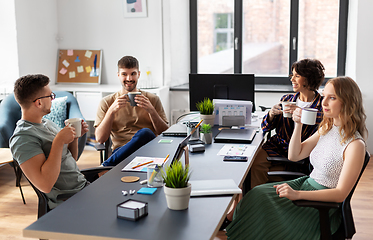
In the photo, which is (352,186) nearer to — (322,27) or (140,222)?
(140,222)

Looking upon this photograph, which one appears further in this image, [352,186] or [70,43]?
[70,43]

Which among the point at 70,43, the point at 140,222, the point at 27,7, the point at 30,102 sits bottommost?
the point at 140,222

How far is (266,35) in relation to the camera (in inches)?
212

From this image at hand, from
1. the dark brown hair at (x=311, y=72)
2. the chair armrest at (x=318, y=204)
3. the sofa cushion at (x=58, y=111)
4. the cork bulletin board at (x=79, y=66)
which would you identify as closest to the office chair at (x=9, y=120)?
the sofa cushion at (x=58, y=111)

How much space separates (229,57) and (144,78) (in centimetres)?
126

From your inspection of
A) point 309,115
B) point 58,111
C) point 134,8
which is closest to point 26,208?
point 58,111

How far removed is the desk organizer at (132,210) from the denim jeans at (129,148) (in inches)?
35.7

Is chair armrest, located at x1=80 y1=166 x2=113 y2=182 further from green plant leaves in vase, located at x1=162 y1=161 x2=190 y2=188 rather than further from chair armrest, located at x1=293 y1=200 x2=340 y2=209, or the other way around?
chair armrest, located at x1=293 y1=200 x2=340 y2=209

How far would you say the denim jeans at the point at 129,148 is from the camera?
239 centimetres

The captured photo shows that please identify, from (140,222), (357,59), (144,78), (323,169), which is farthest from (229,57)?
(140,222)

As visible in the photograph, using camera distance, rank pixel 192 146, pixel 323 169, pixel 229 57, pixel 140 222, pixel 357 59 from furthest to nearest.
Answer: pixel 229 57
pixel 357 59
pixel 192 146
pixel 323 169
pixel 140 222

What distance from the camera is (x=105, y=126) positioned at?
3066 mm

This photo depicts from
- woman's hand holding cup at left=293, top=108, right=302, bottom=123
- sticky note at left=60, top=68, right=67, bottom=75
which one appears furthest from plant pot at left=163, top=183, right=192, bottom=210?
sticky note at left=60, top=68, right=67, bottom=75

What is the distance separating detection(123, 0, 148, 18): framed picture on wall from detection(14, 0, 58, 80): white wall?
101 centimetres
